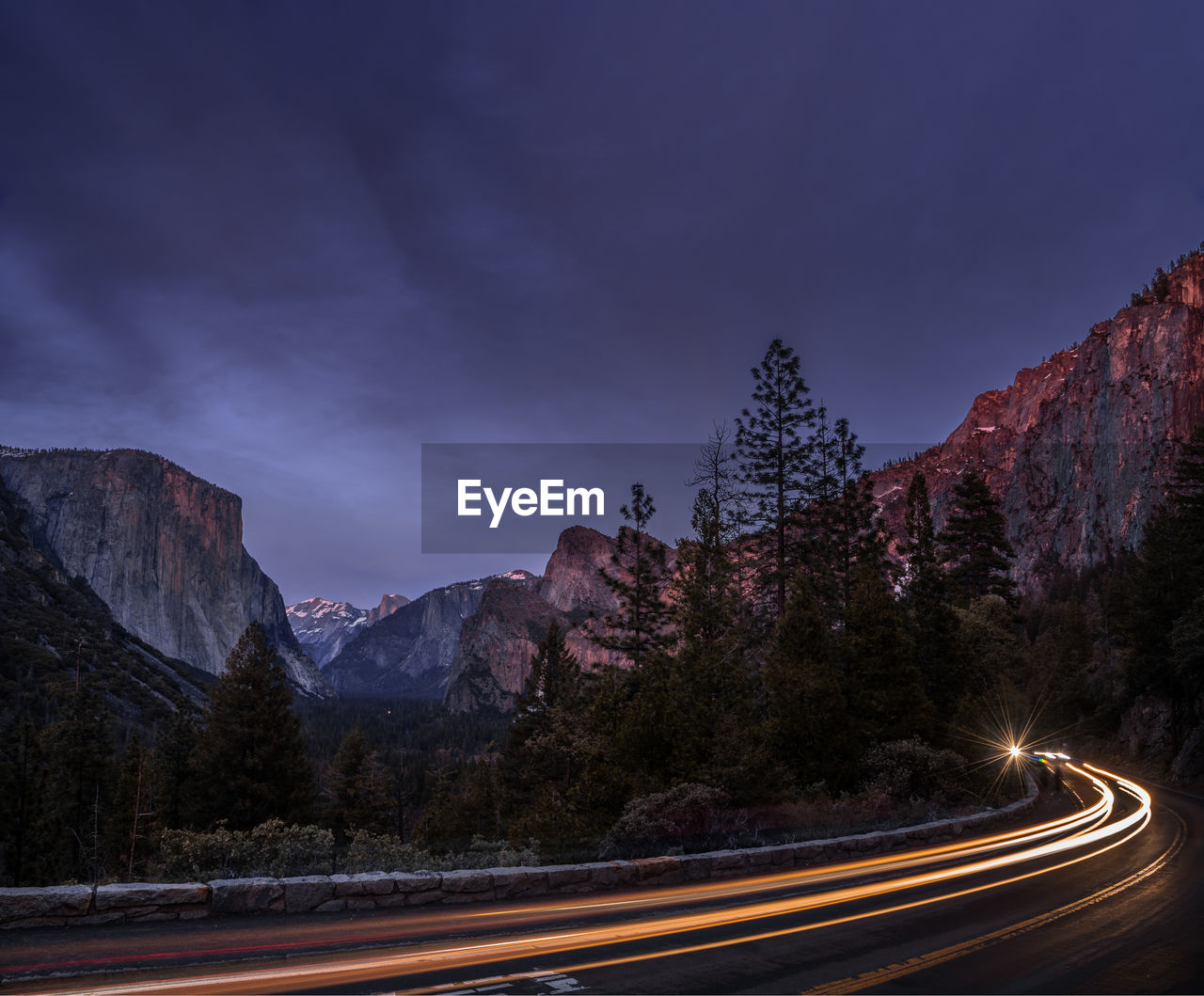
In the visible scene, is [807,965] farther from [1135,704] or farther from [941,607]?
[1135,704]

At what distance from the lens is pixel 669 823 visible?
48.1 ft

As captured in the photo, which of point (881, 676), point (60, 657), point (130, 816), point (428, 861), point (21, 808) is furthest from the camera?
point (60, 657)

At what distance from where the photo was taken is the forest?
1680 cm

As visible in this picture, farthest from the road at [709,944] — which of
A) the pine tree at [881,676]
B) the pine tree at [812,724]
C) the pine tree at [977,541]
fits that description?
the pine tree at [977,541]

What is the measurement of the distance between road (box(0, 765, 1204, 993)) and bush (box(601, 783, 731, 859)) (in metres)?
2.22

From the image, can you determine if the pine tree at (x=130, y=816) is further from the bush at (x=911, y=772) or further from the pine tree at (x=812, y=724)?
the bush at (x=911, y=772)

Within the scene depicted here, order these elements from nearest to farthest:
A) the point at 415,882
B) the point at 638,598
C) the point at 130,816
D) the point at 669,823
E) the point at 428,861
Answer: the point at 415,882 < the point at 428,861 < the point at 669,823 < the point at 638,598 < the point at 130,816

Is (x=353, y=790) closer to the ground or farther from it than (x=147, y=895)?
closer to the ground

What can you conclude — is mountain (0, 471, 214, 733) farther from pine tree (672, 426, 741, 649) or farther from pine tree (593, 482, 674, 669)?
pine tree (672, 426, 741, 649)

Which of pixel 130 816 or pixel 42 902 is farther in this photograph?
pixel 130 816

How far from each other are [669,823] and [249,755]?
30.4m

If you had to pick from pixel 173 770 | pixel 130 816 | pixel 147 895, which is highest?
pixel 147 895

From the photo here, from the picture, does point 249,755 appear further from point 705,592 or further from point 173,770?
point 705,592

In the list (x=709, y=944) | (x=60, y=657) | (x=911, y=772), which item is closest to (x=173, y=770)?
(x=911, y=772)
